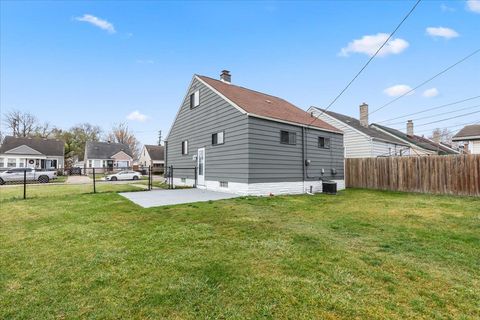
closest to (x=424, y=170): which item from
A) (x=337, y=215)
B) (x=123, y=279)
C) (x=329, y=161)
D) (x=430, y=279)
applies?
(x=329, y=161)

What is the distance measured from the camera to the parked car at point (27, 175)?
20.4m

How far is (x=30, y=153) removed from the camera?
117ft

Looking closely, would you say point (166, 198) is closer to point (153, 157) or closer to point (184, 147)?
point (184, 147)

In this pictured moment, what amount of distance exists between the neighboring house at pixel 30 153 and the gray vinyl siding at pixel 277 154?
39227 mm

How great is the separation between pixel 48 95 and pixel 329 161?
22.8 m

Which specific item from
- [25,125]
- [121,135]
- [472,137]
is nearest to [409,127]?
[472,137]

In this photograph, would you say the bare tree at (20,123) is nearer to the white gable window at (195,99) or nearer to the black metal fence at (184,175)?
the black metal fence at (184,175)

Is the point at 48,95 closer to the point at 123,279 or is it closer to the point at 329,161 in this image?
the point at 329,161

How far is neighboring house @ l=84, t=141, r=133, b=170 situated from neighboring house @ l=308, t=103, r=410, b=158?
37.8m

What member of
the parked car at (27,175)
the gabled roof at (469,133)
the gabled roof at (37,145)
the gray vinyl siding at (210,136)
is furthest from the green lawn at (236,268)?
the gabled roof at (37,145)

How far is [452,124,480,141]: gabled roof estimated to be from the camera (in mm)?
17078

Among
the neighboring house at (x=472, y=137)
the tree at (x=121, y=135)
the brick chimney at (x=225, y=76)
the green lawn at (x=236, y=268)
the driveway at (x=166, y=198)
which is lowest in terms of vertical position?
the green lawn at (x=236, y=268)

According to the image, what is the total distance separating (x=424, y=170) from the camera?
39.2 feet

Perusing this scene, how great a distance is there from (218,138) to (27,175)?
19.6m
